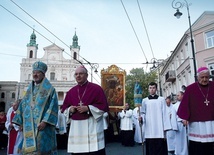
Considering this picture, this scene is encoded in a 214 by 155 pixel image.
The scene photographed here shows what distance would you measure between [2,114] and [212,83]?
9605mm

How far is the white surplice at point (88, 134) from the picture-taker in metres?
3.06

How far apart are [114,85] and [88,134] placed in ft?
34.8

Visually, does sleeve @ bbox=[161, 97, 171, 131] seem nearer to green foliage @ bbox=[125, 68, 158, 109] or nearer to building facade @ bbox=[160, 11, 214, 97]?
building facade @ bbox=[160, 11, 214, 97]

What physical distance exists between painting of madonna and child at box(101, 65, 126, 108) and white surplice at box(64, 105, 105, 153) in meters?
10.0

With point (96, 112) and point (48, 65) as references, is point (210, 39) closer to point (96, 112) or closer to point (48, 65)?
point (96, 112)

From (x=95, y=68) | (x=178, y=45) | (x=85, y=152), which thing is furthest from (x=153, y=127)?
(x=178, y=45)

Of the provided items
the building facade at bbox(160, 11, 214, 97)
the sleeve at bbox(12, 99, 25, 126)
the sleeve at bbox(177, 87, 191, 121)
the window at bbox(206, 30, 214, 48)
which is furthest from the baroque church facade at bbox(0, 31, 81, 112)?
the sleeve at bbox(177, 87, 191, 121)

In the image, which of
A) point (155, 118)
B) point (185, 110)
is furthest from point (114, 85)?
point (185, 110)

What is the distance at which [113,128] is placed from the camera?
12.3 meters

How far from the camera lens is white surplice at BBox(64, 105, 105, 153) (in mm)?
3064

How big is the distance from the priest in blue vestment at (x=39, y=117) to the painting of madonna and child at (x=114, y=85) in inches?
391

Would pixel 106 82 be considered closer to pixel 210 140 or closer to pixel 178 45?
pixel 210 140

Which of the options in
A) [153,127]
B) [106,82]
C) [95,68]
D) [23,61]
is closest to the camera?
[153,127]

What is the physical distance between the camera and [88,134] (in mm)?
3113
